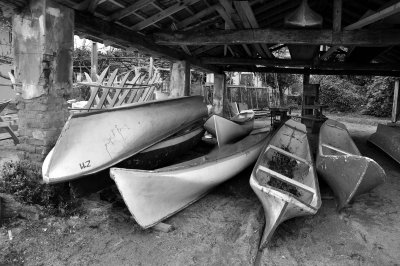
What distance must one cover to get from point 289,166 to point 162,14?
10.5ft

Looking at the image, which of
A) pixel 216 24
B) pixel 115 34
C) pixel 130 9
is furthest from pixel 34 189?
pixel 216 24

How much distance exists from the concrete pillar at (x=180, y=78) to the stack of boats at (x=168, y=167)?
281cm

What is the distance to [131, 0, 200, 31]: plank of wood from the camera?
4903 mm

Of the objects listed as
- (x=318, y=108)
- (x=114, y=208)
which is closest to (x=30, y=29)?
(x=114, y=208)

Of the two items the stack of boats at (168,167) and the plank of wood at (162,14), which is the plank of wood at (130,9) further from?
the stack of boats at (168,167)

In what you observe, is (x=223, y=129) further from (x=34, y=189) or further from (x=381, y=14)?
(x=34, y=189)

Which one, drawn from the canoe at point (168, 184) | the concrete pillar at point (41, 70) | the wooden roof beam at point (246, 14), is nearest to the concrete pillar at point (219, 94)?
the wooden roof beam at point (246, 14)

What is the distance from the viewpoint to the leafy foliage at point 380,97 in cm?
1552

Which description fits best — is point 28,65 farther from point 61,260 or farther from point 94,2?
point 61,260

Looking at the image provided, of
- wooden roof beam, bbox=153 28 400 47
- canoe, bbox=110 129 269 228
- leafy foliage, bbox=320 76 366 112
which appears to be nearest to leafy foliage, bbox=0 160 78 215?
canoe, bbox=110 129 269 228

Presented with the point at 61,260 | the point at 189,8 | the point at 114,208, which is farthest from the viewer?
the point at 189,8

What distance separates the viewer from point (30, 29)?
138 inches

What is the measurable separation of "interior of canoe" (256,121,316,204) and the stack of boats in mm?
15

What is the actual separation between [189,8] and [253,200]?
3.54m
